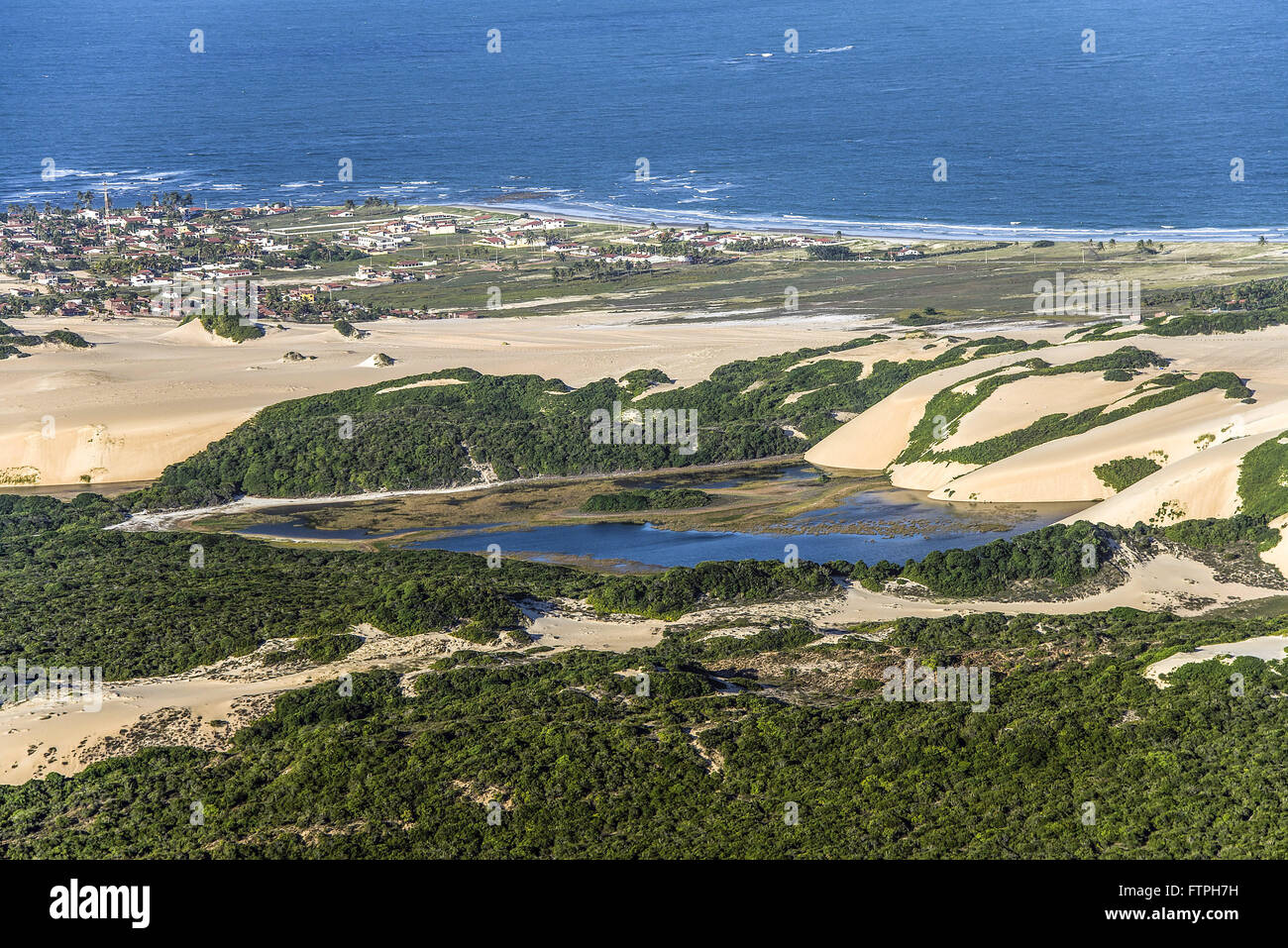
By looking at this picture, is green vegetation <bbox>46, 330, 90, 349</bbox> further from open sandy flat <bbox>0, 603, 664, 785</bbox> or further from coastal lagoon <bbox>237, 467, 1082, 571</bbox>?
open sandy flat <bbox>0, 603, 664, 785</bbox>

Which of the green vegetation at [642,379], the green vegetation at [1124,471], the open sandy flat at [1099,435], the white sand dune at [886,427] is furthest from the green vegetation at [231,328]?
the green vegetation at [1124,471]

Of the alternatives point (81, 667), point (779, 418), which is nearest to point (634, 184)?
point (779, 418)

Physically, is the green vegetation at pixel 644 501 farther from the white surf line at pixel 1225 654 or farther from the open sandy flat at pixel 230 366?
the white surf line at pixel 1225 654

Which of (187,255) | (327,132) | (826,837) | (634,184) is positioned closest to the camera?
(826,837)

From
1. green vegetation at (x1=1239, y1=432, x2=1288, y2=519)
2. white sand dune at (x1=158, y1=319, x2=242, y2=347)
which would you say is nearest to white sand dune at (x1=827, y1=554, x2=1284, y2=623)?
green vegetation at (x1=1239, y1=432, x2=1288, y2=519)

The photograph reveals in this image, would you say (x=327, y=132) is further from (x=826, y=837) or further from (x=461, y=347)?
(x=826, y=837)
